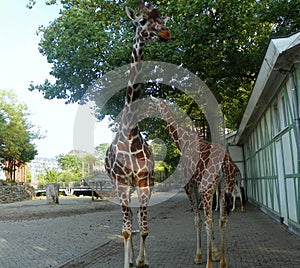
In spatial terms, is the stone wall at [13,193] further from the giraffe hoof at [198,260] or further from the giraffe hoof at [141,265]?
the giraffe hoof at [198,260]

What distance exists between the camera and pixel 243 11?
1202 cm

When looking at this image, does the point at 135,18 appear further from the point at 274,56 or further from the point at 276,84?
the point at 276,84

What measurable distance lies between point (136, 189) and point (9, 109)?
84.6ft

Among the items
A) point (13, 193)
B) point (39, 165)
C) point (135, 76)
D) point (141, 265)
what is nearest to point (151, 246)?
point (141, 265)

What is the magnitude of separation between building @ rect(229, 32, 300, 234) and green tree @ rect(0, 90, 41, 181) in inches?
787

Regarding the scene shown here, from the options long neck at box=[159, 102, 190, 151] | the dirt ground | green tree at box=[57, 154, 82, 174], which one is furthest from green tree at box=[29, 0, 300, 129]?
green tree at box=[57, 154, 82, 174]

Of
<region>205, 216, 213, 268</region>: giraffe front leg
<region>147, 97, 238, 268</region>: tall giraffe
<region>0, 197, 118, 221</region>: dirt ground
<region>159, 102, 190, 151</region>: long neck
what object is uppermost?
<region>159, 102, 190, 151</region>: long neck

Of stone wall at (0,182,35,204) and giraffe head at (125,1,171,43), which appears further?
stone wall at (0,182,35,204)

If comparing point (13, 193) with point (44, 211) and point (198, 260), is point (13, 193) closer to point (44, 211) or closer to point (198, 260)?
point (44, 211)

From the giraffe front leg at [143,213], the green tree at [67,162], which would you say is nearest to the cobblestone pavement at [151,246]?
the giraffe front leg at [143,213]

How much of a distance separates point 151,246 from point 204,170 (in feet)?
8.70

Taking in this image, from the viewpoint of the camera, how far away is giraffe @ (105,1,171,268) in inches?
207

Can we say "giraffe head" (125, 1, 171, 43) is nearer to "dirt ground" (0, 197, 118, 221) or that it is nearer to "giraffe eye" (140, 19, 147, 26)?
"giraffe eye" (140, 19, 147, 26)

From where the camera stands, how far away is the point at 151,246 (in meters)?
7.38
